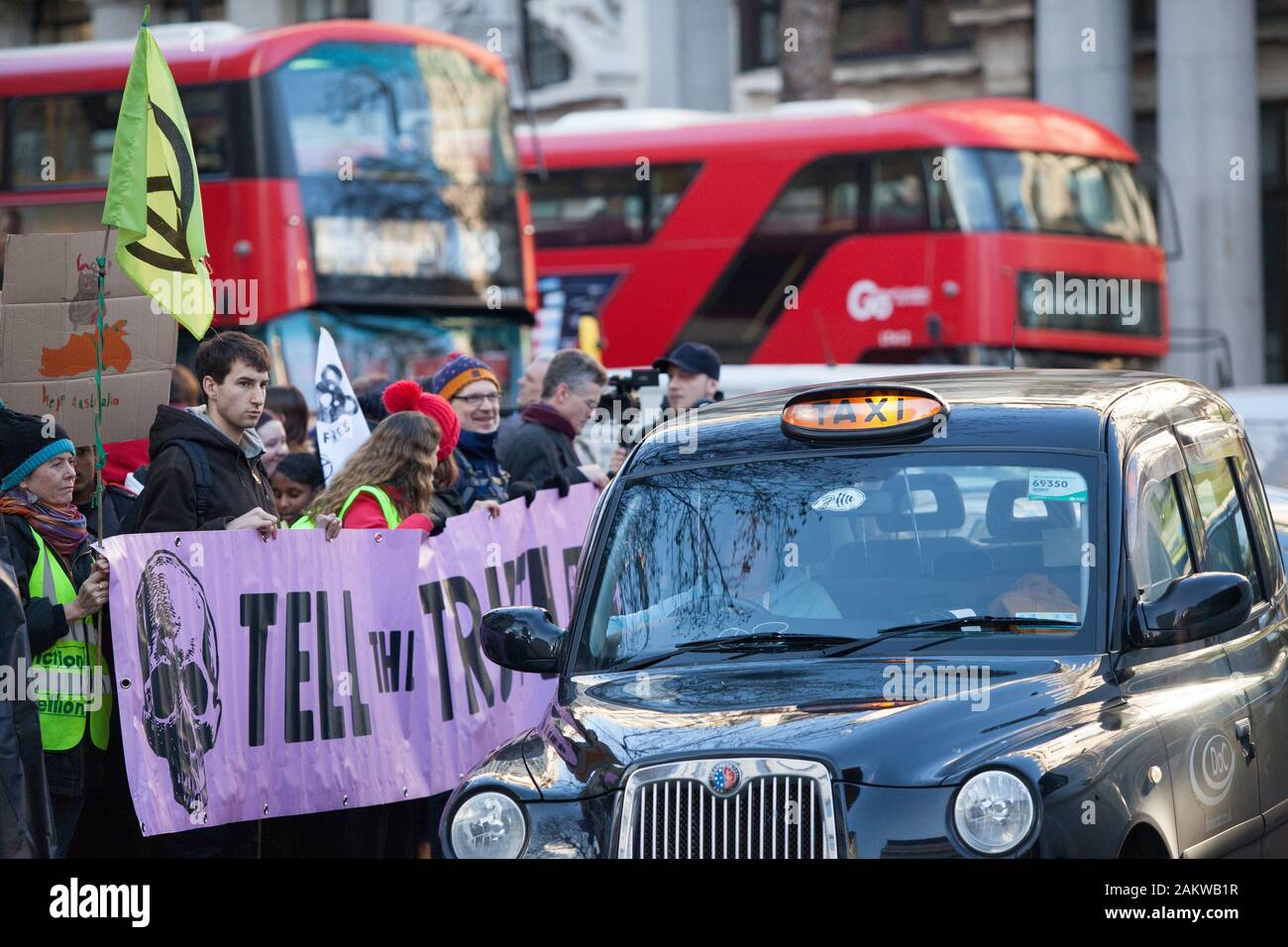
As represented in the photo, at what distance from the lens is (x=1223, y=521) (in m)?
6.09

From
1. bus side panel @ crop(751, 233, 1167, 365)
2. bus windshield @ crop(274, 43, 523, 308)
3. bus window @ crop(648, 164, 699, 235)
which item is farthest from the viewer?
bus window @ crop(648, 164, 699, 235)

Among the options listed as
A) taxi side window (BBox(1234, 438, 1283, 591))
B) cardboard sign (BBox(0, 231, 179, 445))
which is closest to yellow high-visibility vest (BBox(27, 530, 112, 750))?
cardboard sign (BBox(0, 231, 179, 445))

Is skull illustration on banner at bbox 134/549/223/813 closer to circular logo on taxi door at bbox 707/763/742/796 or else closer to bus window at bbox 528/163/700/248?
circular logo on taxi door at bbox 707/763/742/796

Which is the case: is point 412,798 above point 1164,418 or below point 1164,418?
below

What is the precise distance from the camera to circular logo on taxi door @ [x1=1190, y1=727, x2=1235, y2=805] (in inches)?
201

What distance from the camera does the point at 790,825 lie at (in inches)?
177

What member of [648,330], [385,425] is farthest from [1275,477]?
[648,330]

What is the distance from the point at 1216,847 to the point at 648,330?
1856 centimetres

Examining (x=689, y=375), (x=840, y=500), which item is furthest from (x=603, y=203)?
(x=840, y=500)

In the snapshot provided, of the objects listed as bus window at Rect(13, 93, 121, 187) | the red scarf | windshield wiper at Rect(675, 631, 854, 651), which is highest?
bus window at Rect(13, 93, 121, 187)

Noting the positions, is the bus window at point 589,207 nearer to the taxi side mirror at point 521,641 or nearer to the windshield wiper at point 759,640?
the taxi side mirror at point 521,641

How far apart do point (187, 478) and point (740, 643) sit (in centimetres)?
224

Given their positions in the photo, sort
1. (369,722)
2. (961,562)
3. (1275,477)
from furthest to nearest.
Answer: (1275,477)
(369,722)
(961,562)
